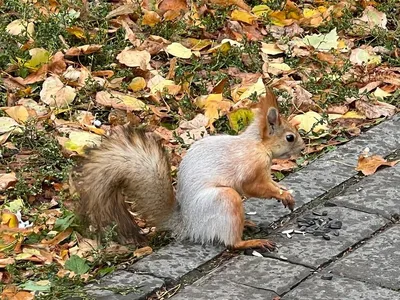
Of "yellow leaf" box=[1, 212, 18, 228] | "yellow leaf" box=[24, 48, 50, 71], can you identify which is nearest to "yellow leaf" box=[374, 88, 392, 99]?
"yellow leaf" box=[24, 48, 50, 71]

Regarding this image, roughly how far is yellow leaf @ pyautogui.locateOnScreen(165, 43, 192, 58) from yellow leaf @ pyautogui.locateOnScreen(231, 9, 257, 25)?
631mm

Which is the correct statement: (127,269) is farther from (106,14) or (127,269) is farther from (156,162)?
(106,14)

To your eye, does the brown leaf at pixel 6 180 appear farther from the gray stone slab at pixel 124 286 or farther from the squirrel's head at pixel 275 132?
the squirrel's head at pixel 275 132

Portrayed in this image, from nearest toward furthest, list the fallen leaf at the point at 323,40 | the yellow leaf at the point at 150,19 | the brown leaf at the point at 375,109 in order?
the brown leaf at the point at 375,109
the fallen leaf at the point at 323,40
the yellow leaf at the point at 150,19

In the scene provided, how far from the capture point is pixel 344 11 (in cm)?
707

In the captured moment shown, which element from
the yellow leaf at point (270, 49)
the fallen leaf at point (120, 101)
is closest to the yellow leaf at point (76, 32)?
the fallen leaf at point (120, 101)

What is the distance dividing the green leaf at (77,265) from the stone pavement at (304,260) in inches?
5.6

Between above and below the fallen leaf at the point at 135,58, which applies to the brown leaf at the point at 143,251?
below

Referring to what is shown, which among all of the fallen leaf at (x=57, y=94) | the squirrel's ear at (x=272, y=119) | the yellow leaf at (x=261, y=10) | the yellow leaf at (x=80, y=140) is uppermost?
the yellow leaf at (x=261, y=10)

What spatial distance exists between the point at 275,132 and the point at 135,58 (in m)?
1.87

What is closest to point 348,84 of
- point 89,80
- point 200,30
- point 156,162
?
point 200,30

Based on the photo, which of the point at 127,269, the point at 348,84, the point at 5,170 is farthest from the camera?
the point at 348,84

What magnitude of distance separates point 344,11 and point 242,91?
145 centimetres

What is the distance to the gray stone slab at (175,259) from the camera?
4133mm
